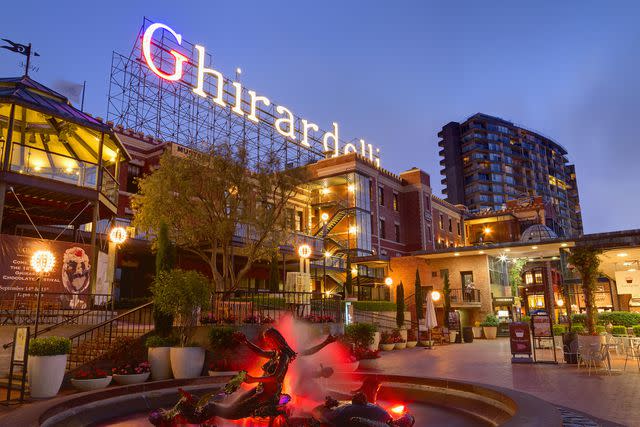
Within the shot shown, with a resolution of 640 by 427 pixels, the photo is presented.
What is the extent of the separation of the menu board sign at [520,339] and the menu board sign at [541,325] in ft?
3.53

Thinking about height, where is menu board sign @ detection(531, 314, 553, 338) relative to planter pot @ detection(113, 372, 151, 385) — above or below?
above

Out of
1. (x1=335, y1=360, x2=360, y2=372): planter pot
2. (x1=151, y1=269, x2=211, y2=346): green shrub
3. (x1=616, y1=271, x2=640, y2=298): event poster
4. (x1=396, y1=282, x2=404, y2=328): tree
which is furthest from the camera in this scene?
(x1=396, y1=282, x2=404, y2=328): tree

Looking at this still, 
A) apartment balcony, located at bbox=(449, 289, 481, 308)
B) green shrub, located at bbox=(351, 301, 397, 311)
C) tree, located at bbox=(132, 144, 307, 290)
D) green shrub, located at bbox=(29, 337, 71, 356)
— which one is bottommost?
green shrub, located at bbox=(29, 337, 71, 356)

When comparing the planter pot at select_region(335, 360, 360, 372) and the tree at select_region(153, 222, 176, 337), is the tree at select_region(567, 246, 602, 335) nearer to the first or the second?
the planter pot at select_region(335, 360, 360, 372)

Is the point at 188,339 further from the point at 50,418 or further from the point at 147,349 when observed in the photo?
the point at 50,418

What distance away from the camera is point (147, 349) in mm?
13094

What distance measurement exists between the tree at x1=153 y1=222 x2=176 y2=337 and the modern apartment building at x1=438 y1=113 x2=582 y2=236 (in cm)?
9122

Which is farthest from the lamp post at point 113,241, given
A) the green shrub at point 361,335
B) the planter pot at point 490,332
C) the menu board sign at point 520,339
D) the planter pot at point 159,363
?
the planter pot at point 490,332

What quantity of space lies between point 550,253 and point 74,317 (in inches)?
1285

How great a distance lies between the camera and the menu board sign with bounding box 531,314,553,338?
56.5 feet

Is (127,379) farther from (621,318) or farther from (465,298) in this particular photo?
(465,298)

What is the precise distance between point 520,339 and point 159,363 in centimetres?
A: 1193

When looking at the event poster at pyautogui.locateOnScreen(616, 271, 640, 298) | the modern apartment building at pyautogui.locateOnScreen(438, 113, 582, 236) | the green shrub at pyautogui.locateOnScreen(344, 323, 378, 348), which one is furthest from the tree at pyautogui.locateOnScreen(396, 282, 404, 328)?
the modern apartment building at pyautogui.locateOnScreen(438, 113, 582, 236)

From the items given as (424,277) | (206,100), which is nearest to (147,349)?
(424,277)
